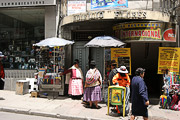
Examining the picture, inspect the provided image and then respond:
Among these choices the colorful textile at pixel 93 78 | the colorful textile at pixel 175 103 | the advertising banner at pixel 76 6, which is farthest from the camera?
the advertising banner at pixel 76 6

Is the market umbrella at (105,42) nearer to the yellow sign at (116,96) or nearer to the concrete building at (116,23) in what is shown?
the concrete building at (116,23)

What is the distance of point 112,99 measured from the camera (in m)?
6.62

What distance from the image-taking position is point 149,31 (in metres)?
8.43

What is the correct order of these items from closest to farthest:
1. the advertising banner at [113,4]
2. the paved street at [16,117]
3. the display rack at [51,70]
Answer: the paved street at [16,117], the advertising banner at [113,4], the display rack at [51,70]

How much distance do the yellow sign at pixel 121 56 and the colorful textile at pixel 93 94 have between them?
2104 mm

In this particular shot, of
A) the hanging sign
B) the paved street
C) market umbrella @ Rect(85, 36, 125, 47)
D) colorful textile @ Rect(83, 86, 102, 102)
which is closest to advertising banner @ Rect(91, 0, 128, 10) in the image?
market umbrella @ Rect(85, 36, 125, 47)

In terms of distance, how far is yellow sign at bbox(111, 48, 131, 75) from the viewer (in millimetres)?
9102

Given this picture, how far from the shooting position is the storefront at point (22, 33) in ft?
35.3

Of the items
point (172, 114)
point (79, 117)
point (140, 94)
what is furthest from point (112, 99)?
point (172, 114)

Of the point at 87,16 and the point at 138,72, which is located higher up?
the point at 87,16

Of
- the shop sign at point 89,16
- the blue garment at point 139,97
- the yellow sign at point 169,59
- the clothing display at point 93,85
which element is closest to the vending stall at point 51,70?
the shop sign at point 89,16

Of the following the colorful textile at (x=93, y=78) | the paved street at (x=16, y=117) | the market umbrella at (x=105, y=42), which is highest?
the market umbrella at (x=105, y=42)

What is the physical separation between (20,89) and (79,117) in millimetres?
4625

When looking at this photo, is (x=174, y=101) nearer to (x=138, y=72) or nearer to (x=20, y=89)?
(x=138, y=72)
